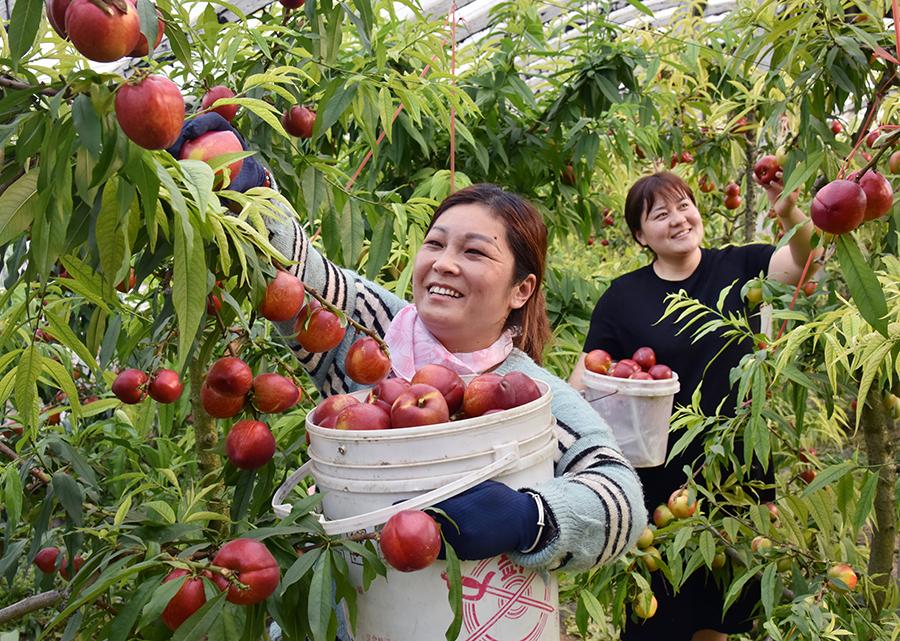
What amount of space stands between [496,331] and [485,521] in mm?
574

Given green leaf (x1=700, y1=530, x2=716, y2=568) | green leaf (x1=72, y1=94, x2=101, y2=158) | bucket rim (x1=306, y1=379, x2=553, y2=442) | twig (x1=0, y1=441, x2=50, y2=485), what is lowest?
green leaf (x1=700, y1=530, x2=716, y2=568)

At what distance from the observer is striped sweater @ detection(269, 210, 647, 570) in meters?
1.36

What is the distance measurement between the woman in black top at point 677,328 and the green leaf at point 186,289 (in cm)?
206

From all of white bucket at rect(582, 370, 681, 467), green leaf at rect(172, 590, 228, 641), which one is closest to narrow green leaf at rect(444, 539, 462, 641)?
green leaf at rect(172, 590, 228, 641)

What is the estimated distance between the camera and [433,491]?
1.20 m

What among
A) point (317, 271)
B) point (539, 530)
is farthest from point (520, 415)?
point (317, 271)

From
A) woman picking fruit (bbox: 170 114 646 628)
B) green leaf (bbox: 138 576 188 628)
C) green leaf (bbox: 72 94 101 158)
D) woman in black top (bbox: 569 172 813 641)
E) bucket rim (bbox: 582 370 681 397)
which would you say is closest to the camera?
green leaf (bbox: 72 94 101 158)

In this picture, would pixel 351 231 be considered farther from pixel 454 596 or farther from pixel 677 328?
pixel 677 328

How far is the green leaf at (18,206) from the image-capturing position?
2.88 ft

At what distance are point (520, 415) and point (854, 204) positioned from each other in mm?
591

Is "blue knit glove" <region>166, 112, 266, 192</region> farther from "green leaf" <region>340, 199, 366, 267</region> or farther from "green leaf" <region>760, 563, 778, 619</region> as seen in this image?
"green leaf" <region>760, 563, 778, 619</region>

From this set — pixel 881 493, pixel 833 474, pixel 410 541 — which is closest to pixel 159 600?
pixel 410 541

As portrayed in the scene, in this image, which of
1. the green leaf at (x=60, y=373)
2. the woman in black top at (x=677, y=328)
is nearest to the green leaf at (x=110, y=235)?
the green leaf at (x=60, y=373)

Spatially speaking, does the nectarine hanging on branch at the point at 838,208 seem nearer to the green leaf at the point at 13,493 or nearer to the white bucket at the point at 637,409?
the white bucket at the point at 637,409
